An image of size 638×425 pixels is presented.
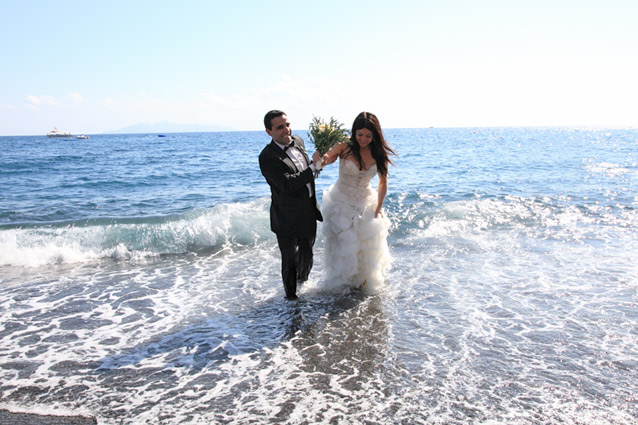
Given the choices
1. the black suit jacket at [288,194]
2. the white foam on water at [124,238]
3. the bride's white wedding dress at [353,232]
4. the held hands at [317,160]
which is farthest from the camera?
the white foam on water at [124,238]

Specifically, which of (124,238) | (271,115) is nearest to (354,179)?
(271,115)

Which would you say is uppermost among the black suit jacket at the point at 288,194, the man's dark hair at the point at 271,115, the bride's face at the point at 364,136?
the man's dark hair at the point at 271,115

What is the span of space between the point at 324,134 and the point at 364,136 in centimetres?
64

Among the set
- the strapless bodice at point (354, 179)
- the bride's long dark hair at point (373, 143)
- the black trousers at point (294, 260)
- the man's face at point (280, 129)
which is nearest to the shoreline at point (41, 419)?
the black trousers at point (294, 260)

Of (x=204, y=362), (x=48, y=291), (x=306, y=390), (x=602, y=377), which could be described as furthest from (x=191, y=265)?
(x=602, y=377)

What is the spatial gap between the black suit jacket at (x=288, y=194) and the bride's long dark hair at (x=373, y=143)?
79 cm

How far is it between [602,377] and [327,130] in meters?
4.23

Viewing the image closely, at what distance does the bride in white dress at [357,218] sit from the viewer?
629 centimetres

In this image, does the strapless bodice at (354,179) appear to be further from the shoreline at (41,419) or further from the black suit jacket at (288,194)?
the shoreline at (41,419)

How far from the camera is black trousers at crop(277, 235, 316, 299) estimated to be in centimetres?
600

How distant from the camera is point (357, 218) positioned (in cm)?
654

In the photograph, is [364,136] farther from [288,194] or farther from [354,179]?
[288,194]

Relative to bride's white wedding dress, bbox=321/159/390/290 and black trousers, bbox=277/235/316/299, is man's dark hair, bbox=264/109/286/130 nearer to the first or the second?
bride's white wedding dress, bbox=321/159/390/290

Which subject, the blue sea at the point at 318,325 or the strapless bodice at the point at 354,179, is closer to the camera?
the blue sea at the point at 318,325
